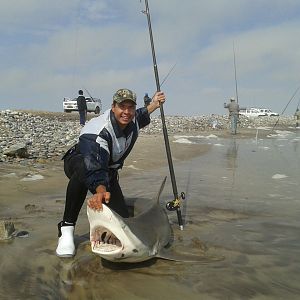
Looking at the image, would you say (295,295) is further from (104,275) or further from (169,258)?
(104,275)

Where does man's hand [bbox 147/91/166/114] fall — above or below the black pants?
above

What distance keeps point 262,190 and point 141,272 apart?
3973mm

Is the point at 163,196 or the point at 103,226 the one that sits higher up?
the point at 103,226

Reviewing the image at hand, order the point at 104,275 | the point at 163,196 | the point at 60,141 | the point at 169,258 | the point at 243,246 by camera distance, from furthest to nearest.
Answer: the point at 60,141
the point at 163,196
the point at 243,246
the point at 169,258
the point at 104,275

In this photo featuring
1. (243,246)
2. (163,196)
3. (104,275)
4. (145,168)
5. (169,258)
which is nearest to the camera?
(104,275)

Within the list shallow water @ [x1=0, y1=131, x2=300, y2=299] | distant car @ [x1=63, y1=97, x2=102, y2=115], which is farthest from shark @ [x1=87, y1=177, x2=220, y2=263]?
distant car @ [x1=63, y1=97, x2=102, y2=115]

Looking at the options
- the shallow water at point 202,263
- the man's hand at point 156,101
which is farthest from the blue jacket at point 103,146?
the shallow water at point 202,263

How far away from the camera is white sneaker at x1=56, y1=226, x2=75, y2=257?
3.55 meters

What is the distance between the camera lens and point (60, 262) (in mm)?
3422

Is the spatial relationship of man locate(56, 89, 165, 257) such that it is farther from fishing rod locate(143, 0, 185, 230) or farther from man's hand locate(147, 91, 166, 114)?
fishing rod locate(143, 0, 185, 230)

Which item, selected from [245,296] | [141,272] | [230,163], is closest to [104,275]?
[141,272]

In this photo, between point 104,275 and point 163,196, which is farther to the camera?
point 163,196

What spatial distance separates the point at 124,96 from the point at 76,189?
946mm

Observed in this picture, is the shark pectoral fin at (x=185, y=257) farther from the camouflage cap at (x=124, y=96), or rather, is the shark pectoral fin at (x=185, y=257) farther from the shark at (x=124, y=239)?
the camouflage cap at (x=124, y=96)
